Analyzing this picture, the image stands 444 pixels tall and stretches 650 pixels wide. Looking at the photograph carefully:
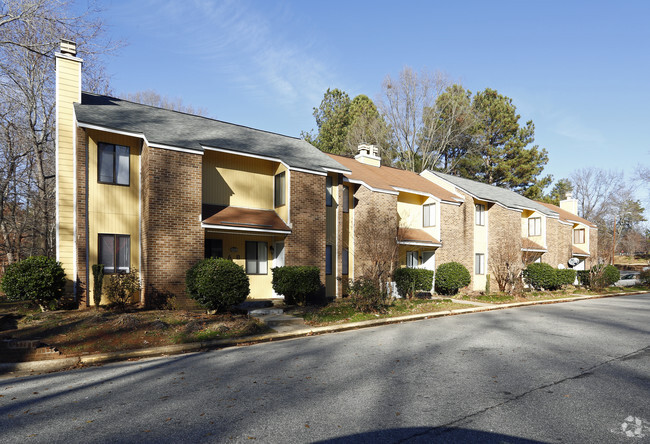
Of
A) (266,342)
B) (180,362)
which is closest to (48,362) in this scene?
(180,362)

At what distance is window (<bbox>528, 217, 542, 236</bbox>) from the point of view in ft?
102

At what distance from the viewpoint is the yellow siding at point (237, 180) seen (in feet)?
52.4

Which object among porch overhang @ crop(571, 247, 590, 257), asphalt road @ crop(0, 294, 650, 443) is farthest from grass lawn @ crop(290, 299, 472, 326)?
porch overhang @ crop(571, 247, 590, 257)

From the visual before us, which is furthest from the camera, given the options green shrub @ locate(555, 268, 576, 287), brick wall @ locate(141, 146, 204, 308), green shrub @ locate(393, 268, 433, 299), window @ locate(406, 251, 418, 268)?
green shrub @ locate(555, 268, 576, 287)

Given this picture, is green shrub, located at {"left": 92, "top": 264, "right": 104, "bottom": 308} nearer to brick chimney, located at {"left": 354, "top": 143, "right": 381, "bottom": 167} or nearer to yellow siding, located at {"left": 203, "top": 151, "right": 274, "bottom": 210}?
yellow siding, located at {"left": 203, "top": 151, "right": 274, "bottom": 210}

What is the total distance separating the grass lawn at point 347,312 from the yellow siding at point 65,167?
7989 mm

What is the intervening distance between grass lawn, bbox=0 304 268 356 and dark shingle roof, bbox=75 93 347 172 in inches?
234

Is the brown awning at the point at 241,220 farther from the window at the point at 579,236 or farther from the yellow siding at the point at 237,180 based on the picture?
the window at the point at 579,236

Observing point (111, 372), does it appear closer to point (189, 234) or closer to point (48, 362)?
point (48, 362)

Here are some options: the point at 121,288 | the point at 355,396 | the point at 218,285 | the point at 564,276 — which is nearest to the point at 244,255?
the point at 218,285

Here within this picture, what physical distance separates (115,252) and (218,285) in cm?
478

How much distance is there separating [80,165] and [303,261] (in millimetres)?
8776

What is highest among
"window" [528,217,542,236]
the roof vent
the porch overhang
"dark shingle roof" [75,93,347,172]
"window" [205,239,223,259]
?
the roof vent

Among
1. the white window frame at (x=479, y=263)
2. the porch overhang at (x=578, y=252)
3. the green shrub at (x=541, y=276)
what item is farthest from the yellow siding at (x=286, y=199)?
the porch overhang at (x=578, y=252)
